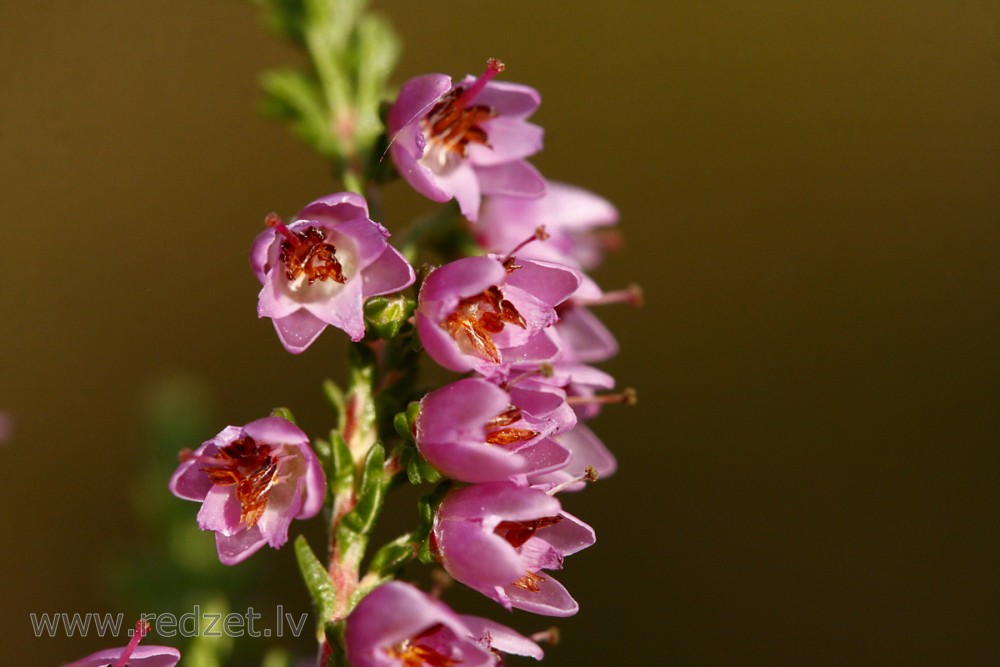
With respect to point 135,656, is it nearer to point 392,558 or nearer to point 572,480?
point 392,558

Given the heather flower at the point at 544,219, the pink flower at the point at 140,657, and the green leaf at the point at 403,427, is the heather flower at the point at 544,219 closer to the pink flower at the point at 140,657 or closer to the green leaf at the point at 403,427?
the green leaf at the point at 403,427

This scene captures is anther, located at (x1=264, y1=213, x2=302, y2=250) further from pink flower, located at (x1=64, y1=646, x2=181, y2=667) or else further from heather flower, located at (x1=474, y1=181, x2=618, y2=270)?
pink flower, located at (x1=64, y1=646, x2=181, y2=667)

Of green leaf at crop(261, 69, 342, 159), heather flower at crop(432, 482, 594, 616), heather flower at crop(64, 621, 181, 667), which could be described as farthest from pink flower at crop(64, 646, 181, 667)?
green leaf at crop(261, 69, 342, 159)

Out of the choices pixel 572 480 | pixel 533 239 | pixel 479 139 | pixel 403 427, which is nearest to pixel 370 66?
pixel 479 139

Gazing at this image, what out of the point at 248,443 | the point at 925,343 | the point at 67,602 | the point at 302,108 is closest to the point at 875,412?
the point at 925,343

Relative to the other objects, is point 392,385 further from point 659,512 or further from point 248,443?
point 659,512
